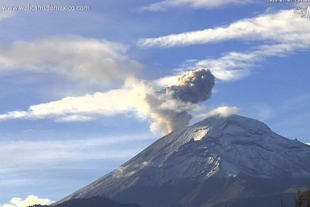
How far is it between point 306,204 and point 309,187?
598 centimetres

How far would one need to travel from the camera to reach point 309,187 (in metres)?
105

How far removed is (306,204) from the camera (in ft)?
326
